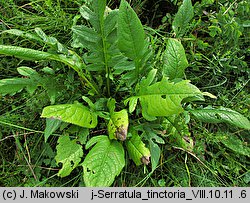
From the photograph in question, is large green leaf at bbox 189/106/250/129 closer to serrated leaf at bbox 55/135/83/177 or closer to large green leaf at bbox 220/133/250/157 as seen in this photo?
large green leaf at bbox 220/133/250/157

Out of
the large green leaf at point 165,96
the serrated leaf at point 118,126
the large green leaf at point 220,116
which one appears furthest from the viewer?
the large green leaf at point 220,116

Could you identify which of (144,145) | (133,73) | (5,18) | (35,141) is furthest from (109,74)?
(5,18)

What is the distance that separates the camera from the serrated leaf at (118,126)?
1.47 metres

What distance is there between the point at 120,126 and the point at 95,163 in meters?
0.18

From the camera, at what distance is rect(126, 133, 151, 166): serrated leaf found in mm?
1475

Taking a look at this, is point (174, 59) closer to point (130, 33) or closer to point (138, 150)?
point (130, 33)

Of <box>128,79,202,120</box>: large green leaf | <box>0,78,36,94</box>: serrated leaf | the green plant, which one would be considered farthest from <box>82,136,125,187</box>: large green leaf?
<box>0,78,36,94</box>: serrated leaf

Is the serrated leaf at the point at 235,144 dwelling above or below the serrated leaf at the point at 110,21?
below

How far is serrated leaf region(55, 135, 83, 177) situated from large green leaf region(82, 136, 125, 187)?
107 millimetres

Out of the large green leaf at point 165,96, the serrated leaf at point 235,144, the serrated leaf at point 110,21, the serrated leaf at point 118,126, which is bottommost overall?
the serrated leaf at point 235,144

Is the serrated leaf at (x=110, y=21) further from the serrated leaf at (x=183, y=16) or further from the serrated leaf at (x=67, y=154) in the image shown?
the serrated leaf at (x=67, y=154)

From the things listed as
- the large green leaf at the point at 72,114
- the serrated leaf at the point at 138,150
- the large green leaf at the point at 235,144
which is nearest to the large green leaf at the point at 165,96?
the serrated leaf at the point at 138,150

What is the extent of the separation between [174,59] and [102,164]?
560mm

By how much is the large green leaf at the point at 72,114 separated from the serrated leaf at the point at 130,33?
0.31 metres
